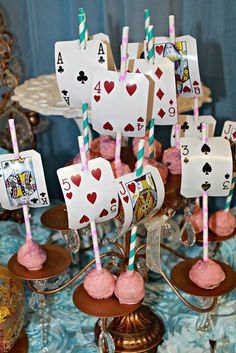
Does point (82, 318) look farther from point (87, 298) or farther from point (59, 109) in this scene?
point (59, 109)

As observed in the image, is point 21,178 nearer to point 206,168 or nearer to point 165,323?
point 206,168

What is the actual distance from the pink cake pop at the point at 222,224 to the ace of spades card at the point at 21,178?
42 cm

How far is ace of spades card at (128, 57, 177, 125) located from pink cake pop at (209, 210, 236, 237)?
0.97ft

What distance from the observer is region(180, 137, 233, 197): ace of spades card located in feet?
3.60

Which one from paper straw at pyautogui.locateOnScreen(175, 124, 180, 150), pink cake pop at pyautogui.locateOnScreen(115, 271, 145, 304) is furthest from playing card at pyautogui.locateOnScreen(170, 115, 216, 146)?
pink cake pop at pyautogui.locateOnScreen(115, 271, 145, 304)

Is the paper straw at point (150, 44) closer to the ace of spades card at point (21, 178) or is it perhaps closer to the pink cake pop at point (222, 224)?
the ace of spades card at point (21, 178)

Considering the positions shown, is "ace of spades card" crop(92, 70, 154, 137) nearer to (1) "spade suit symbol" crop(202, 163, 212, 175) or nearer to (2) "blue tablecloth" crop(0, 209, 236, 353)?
(1) "spade suit symbol" crop(202, 163, 212, 175)

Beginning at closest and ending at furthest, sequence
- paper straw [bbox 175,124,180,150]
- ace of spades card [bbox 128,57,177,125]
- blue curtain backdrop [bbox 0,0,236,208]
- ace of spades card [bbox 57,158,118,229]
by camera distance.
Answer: ace of spades card [bbox 57,158,118,229], ace of spades card [bbox 128,57,177,125], paper straw [bbox 175,124,180,150], blue curtain backdrop [bbox 0,0,236,208]

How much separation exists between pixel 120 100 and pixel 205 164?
198mm

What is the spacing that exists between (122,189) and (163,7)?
818mm

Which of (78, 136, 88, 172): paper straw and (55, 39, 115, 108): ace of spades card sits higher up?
(55, 39, 115, 108): ace of spades card

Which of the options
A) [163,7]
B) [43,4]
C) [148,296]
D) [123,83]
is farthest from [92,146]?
[43,4]

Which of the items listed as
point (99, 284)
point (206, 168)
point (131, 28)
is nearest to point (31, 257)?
point (99, 284)

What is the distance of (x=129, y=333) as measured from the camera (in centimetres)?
133
